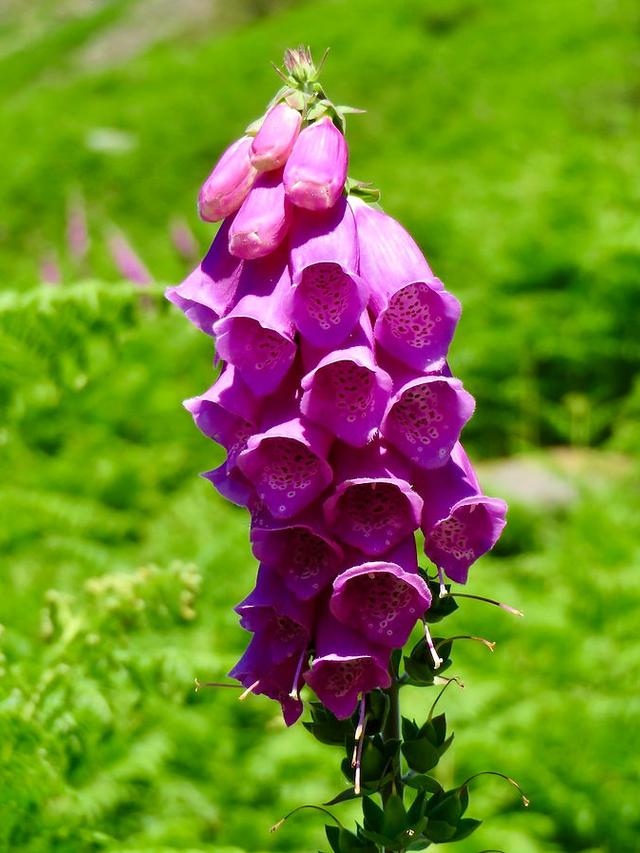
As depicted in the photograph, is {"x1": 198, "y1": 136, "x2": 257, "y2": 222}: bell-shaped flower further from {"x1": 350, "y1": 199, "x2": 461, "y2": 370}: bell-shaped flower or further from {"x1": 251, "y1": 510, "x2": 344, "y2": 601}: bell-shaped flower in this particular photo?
{"x1": 251, "y1": 510, "x2": 344, "y2": 601}: bell-shaped flower

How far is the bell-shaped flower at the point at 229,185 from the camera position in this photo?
4.75 ft

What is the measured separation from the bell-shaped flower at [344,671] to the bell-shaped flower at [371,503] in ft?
0.37

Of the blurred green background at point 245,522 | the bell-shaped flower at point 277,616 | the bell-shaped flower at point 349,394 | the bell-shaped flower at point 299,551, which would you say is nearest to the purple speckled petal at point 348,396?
the bell-shaped flower at point 349,394

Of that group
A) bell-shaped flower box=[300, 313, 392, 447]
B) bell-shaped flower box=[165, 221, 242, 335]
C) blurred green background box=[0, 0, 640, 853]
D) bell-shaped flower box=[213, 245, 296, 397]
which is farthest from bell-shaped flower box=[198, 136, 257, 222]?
blurred green background box=[0, 0, 640, 853]

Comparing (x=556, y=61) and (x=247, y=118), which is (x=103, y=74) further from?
(x=556, y=61)

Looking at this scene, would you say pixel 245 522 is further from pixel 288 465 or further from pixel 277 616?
pixel 288 465

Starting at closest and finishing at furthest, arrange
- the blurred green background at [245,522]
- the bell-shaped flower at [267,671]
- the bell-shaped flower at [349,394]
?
the bell-shaped flower at [349,394] → the bell-shaped flower at [267,671] → the blurred green background at [245,522]

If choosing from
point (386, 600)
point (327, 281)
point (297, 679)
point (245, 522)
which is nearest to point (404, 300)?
point (327, 281)

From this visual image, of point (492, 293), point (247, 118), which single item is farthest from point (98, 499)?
point (247, 118)

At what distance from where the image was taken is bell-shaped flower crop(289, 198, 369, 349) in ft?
4.29

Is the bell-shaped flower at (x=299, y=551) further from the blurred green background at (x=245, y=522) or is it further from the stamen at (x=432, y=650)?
the blurred green background at (x=245, y=522)

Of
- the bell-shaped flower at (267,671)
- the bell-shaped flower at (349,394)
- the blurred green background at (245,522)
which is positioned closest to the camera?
the bell-shaped flower at (349,394)

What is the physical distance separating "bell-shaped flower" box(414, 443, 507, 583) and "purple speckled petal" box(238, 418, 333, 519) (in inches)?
6.0

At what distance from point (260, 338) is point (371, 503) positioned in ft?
0.81
